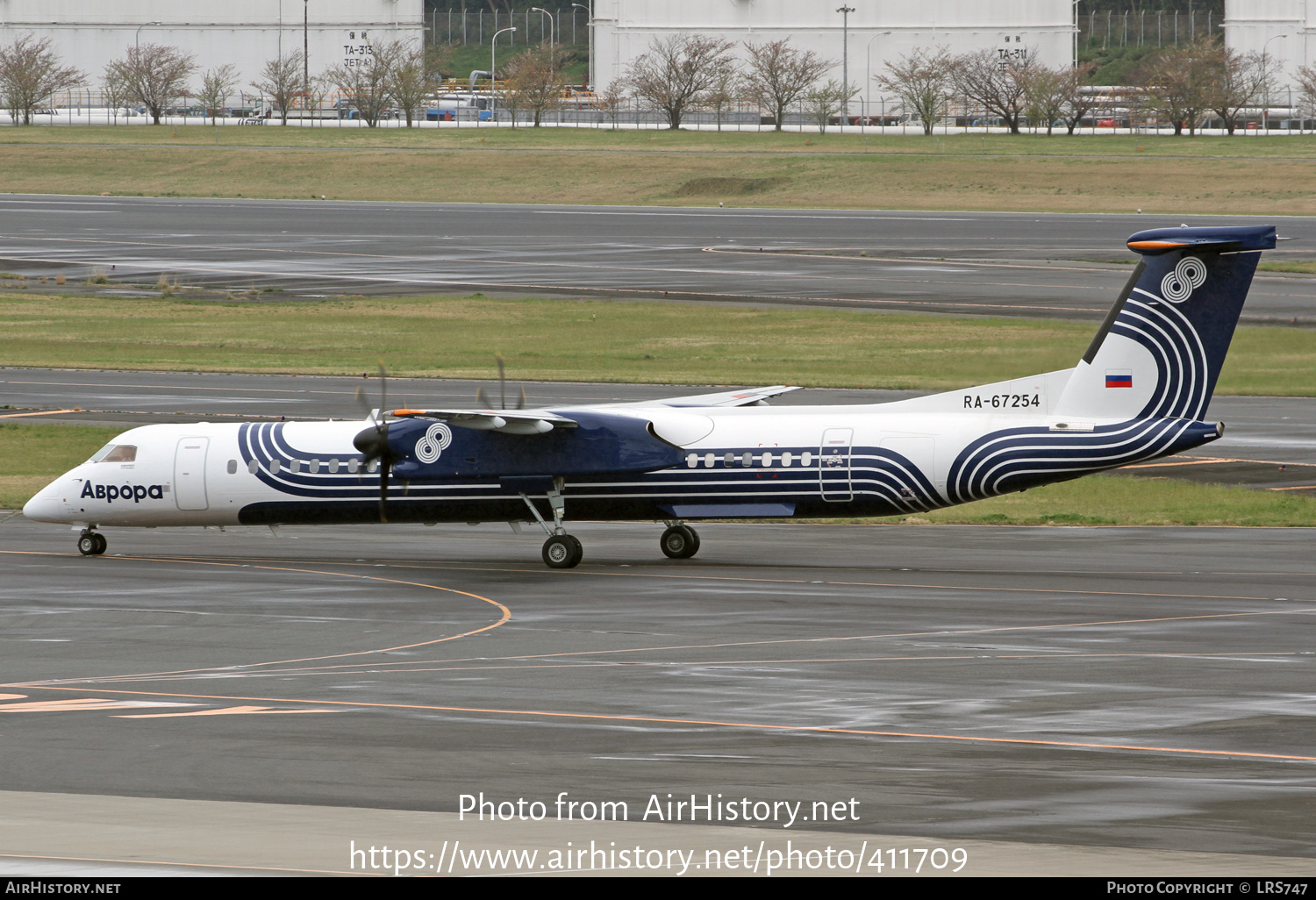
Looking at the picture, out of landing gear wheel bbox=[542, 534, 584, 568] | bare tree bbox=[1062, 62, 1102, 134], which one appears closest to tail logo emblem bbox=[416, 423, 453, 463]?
landing gear wheel bbox=[542, 534, 584, 568]

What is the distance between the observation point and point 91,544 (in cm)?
3312

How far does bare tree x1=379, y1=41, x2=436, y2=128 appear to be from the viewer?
154750 millimetres

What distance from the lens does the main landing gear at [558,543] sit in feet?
99.7

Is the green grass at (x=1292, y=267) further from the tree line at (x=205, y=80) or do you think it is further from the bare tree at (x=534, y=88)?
the tree line at (x=205, y=80)

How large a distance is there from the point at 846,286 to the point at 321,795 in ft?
202

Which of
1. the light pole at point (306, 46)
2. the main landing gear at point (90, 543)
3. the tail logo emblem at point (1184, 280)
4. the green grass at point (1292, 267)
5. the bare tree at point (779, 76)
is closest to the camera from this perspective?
the tail logo emblem at point (1184, 280)

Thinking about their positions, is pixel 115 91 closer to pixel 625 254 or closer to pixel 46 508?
pixel 625 254

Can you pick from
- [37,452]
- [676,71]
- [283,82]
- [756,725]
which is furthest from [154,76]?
[756,725]

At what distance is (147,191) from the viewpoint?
12356cm

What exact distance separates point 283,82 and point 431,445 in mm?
142669

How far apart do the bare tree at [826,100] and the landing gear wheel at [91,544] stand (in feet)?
383

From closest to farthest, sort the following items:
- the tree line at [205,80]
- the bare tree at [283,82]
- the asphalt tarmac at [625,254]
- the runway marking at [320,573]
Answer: the runway marking at [320,573] < the asphalt tarmac at [625,254] < the tree line at [205,80] < the bare tree at [283,82]

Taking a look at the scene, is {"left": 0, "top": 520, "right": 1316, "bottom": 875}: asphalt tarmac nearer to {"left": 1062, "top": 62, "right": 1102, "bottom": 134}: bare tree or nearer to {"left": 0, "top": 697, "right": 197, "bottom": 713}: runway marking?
{"left": 0, "top": 697, "right": 197, "bottom": 713}: runway marking

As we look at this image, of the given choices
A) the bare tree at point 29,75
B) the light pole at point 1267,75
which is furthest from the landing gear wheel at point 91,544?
the bare tree at point 29,75
